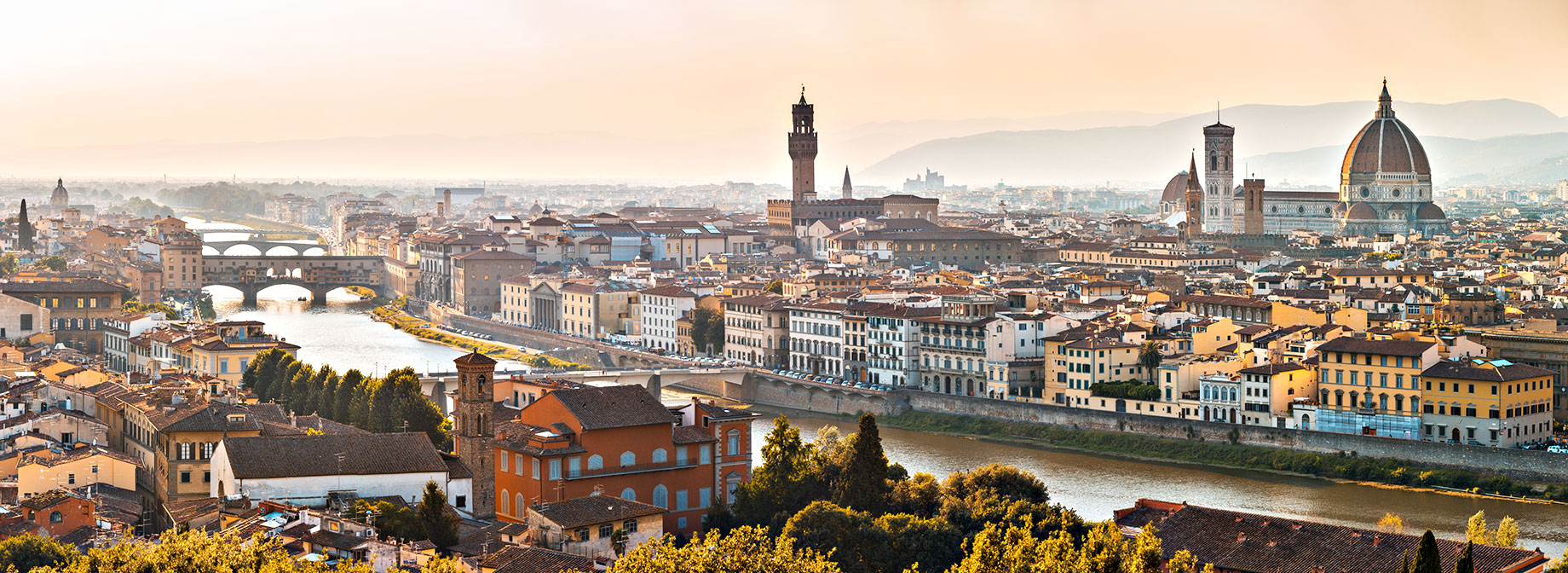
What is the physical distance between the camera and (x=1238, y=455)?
2281cm

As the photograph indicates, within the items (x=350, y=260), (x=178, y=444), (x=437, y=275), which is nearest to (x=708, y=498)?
(x=178, y=444)

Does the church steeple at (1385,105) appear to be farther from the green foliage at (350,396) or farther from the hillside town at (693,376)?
the green foliage at (350,396)

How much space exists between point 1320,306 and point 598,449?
50.4ft

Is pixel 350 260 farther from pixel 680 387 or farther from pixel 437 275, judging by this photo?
pixel 680 387

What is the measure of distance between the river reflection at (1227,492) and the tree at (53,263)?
92.3 ft

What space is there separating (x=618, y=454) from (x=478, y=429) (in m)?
1.29

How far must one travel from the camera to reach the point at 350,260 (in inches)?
2333

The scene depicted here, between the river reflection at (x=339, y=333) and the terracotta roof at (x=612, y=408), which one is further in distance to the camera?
the river reflection at (x=339, y=333)

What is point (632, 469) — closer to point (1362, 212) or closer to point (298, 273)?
point (298, 273)

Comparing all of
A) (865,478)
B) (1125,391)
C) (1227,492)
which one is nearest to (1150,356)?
(1125,391)

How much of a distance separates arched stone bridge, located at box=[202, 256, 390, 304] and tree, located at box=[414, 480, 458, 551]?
3959 cm

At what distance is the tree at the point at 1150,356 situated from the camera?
992 inches

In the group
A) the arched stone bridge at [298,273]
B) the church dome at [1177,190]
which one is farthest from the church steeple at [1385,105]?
the arched stone bridge at [298,273]

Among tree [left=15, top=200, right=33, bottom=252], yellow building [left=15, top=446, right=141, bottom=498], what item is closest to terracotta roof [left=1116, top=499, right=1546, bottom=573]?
yellow building [left=15, top=446, right=141, bottom=498]
